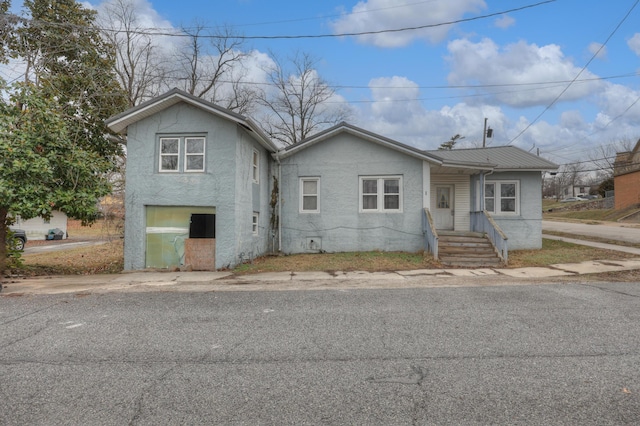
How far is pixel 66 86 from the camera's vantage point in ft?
44.9

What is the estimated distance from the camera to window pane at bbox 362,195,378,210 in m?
14.7

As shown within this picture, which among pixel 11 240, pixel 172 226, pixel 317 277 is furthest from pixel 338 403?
pixel 11 240

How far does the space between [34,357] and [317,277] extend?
262 inches

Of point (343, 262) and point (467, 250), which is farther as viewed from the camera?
point (467, 250)

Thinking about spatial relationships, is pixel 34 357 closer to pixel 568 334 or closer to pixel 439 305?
pixel 439 305

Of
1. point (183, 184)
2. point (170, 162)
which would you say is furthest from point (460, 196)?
point (170, 162)

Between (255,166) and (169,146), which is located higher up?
(169,146)

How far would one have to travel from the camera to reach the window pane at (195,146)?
40.0 feet

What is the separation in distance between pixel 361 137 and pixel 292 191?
341 centimetres

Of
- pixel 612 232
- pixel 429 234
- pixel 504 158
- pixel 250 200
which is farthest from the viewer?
pixel 612 232

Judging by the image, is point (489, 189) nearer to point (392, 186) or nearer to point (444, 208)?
point (444, 208)

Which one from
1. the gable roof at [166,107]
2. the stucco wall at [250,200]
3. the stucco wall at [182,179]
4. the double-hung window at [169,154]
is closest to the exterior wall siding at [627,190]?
the stucco wall at [250,200]

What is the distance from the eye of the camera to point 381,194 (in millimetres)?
14672

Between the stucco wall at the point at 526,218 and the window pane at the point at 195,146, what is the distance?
1173cm
